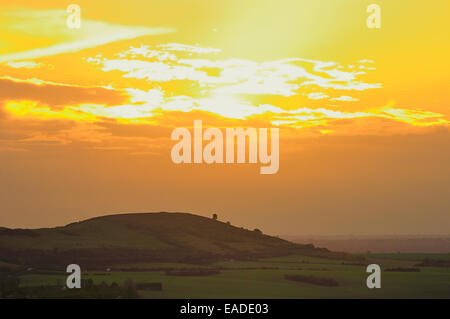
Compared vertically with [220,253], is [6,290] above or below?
below

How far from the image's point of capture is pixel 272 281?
118 m

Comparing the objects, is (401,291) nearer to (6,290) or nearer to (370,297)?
(370,297)

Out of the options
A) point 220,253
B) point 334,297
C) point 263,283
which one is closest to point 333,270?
point 263,283

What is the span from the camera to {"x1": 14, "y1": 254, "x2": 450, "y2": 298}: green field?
99.3 m

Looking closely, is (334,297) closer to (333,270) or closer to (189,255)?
(333,270)

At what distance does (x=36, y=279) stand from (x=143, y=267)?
35.8 metres

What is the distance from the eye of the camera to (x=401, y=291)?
10425 centimetres

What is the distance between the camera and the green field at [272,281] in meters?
99.3
